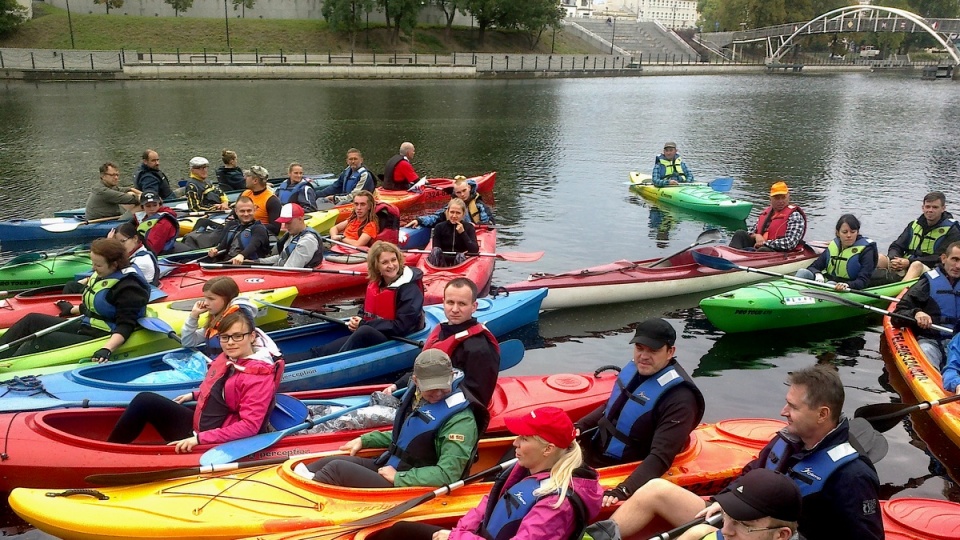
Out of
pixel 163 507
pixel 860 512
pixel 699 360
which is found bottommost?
pixel 699 360

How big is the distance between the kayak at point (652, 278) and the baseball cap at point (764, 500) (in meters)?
6.99

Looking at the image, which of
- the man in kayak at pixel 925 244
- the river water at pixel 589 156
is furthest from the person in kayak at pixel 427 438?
the man in kayak at pixel 925 244

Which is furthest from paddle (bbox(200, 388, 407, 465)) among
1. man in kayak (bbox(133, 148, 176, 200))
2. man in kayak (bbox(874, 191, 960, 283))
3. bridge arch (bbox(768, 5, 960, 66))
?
bridge arch (bbox(768, 5, 960, 66))

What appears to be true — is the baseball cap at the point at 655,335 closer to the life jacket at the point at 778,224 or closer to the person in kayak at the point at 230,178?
the life jacket at the point at 778,224

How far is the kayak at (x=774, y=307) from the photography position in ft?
31.7

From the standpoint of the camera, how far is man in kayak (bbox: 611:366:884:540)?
3.96m

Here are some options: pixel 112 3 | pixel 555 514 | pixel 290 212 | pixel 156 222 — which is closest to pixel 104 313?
pixel 290 212

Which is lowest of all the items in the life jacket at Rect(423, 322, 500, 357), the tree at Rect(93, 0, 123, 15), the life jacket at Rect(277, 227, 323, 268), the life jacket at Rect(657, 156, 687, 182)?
the life jacket at Rect(277, 227, 323, 268)

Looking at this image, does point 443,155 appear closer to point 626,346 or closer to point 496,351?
point 626,346

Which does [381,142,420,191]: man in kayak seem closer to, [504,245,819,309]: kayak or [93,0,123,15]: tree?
[504,245,819,309]: kayak

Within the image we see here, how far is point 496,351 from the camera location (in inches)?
216

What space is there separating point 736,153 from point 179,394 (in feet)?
75.5

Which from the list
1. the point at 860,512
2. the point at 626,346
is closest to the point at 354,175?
the point at 626,346

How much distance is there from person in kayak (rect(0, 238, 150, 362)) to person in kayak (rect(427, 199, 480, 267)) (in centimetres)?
437
